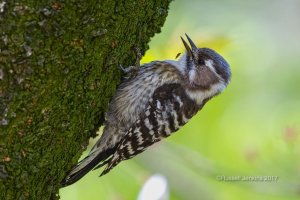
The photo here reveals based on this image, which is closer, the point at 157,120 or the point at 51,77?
the point at 51,77

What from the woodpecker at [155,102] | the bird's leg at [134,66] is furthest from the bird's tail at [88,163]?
the bird's leg at [134,66]

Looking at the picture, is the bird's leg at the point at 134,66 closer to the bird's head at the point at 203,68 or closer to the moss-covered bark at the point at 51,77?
the moss-covered bark at the point at 51,77

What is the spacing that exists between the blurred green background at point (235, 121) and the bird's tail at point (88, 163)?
735mm

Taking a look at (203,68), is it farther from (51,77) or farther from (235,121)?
(235,121)

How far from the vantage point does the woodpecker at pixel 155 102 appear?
14.1ft

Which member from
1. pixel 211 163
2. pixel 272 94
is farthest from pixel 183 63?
pixel 272 94

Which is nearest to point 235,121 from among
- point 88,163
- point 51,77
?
point 88,163

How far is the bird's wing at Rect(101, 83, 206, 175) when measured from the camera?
4312mm

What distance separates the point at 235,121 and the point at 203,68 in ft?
7.00

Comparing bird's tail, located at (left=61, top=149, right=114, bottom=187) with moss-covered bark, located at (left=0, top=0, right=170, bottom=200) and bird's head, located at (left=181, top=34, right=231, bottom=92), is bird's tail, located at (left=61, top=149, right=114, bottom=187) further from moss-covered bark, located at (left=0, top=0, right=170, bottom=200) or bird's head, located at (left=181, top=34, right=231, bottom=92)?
bird's head, located at (left=181, top=34, right=231, bottom=92)

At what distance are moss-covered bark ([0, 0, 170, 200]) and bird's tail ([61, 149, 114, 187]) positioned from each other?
473mm

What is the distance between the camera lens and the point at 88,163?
14.1 ft

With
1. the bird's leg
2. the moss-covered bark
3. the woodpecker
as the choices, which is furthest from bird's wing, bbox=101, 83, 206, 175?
the moss-covered bark

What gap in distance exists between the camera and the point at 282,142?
5.30 m
